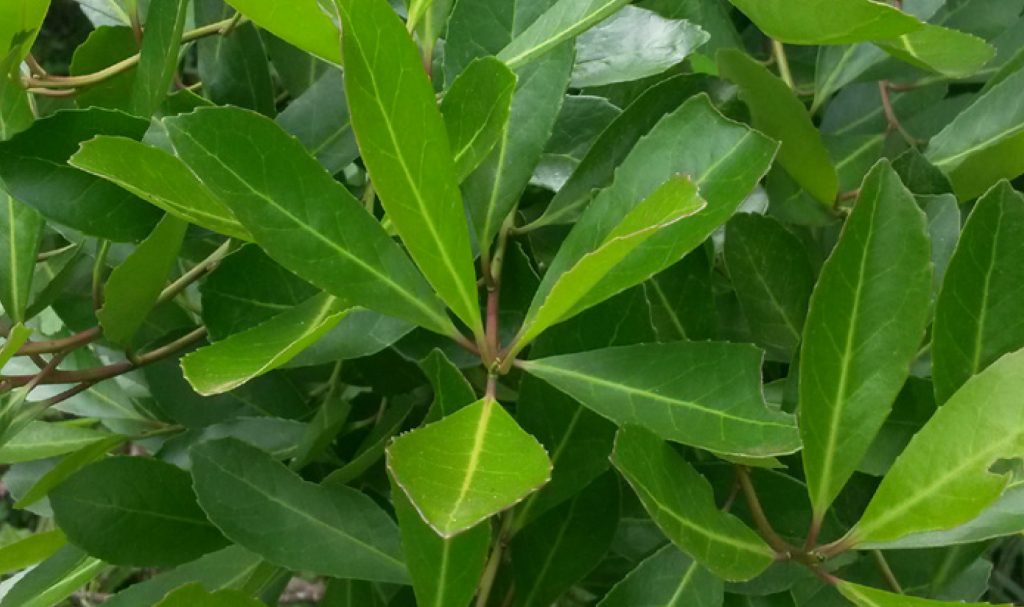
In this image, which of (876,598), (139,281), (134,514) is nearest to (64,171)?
(139,281)

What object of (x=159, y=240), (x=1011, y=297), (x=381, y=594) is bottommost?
(x=381, y=594)

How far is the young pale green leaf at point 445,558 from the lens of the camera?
1.29 feet

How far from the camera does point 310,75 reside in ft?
1.75

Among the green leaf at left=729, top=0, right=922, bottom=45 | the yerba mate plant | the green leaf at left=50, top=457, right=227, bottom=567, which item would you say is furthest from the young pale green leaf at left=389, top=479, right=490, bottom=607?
the green leaf at left=729, top=0, right=922, bottom=45

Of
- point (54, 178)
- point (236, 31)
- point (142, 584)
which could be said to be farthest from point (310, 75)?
point (142, 584)

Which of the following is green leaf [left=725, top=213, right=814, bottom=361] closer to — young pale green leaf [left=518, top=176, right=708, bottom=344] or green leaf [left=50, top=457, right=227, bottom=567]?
young pale green leaf [left=518, top=176, right=708, bottom=344]

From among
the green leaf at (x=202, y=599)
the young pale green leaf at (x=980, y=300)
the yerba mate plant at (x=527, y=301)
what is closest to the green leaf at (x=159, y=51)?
the yerba mate plant at (x=527, y=301)

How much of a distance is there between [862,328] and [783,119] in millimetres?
110

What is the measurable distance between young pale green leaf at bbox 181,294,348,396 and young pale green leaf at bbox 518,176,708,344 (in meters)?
0.08

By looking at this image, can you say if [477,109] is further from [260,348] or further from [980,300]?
[980,300]

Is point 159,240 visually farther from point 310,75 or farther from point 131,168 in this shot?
point 310,75

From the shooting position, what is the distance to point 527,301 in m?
0.44

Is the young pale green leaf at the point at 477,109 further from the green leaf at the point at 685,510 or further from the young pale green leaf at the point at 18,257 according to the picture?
the young pale green leaf at the point at 18,257

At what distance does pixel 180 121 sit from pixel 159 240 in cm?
9
